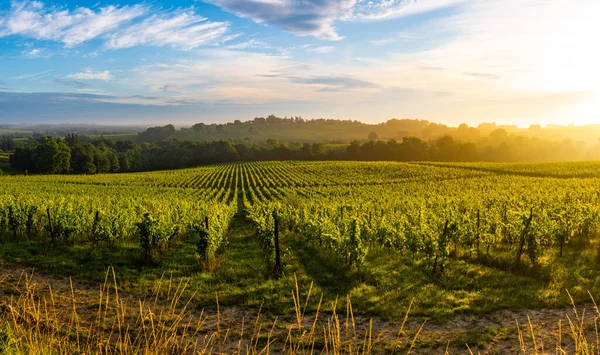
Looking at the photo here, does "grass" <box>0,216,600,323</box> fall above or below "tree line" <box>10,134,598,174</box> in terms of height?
below

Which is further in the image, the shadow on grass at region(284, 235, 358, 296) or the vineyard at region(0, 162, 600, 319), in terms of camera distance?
the shadow on grass at region(284, 235, 358, 296)

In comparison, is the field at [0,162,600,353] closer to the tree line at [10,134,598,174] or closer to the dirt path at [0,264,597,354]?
the dirt path at [0,264,597,354]

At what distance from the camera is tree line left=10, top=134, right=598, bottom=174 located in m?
99.1

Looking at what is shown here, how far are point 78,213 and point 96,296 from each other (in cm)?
1129

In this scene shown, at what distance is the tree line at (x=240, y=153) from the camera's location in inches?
3903

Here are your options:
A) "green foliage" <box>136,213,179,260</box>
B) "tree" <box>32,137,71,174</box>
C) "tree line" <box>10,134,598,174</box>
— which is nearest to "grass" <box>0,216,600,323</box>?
"green foliage" <box>136,213,179,260</box>

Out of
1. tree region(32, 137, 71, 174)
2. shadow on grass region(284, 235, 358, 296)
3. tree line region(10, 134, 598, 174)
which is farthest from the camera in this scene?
tree line region(10, 134, 598, 174)

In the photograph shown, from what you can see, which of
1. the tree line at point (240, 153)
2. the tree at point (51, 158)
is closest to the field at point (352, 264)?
the tree at point (51, 158)

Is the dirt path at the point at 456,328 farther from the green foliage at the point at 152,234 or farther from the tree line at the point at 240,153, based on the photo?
the tree line at the point at 240,153

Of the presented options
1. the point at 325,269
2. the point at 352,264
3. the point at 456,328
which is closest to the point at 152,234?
Answer: the point at 325,269

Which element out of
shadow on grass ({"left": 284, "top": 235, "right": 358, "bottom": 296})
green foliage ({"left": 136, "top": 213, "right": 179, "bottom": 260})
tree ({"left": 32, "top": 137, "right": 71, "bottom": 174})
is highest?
tree ({"left": 32, "top": 137, "right": 71, "bottom": 174})

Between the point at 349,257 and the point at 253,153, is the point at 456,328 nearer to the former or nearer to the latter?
the point at 349,257

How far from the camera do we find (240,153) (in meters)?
142

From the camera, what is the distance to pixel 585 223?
20.3 m
